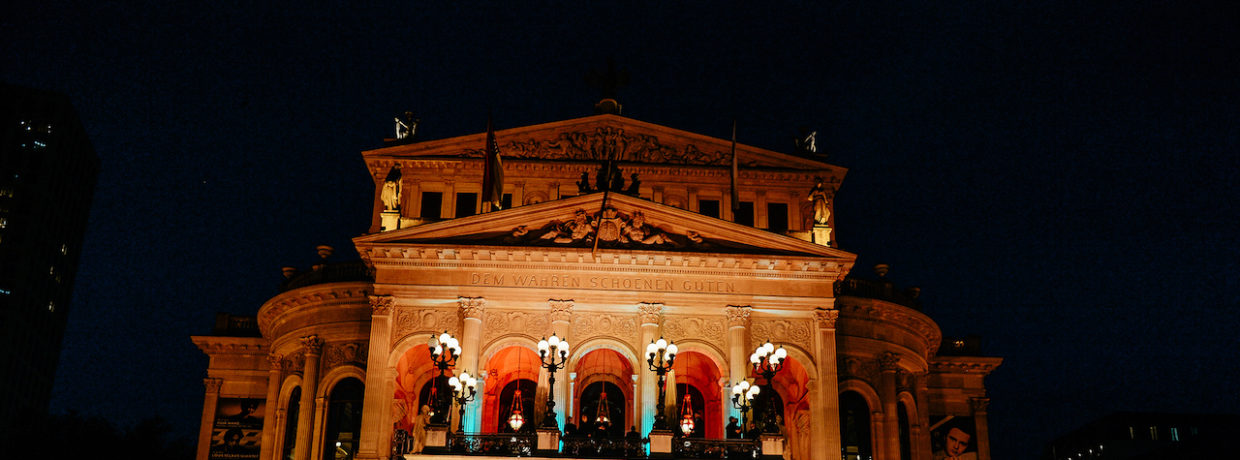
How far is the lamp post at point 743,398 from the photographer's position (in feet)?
100

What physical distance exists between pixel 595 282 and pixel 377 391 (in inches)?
282

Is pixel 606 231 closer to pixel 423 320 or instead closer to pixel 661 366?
pixel 423 320

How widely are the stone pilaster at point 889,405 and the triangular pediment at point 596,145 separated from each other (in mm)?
8173

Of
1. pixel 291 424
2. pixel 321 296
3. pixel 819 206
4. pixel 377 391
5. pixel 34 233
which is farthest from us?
pixel 34 233

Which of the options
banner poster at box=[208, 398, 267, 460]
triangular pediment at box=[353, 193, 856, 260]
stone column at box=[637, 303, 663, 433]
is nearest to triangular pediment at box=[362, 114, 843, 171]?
triangular pediment at box=[353, 193, 856, 260]

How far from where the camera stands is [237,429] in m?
42.8

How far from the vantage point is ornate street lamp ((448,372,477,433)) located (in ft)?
103

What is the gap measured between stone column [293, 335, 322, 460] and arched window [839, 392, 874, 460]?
702 inches

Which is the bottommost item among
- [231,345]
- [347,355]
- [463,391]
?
[463,391]

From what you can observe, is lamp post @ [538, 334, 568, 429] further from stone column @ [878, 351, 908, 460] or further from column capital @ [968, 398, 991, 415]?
column capital @ [968, 398, 991, 415]

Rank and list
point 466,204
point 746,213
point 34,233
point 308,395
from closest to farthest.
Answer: point 308,395, point 466,204, point 746,213, point 34,233

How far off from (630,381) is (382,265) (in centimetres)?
872

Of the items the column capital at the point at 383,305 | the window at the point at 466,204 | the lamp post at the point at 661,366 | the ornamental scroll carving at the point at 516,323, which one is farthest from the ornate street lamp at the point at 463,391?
the window at the point at 466,204

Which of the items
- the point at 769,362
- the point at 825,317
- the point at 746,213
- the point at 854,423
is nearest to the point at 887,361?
the point at 854,423
